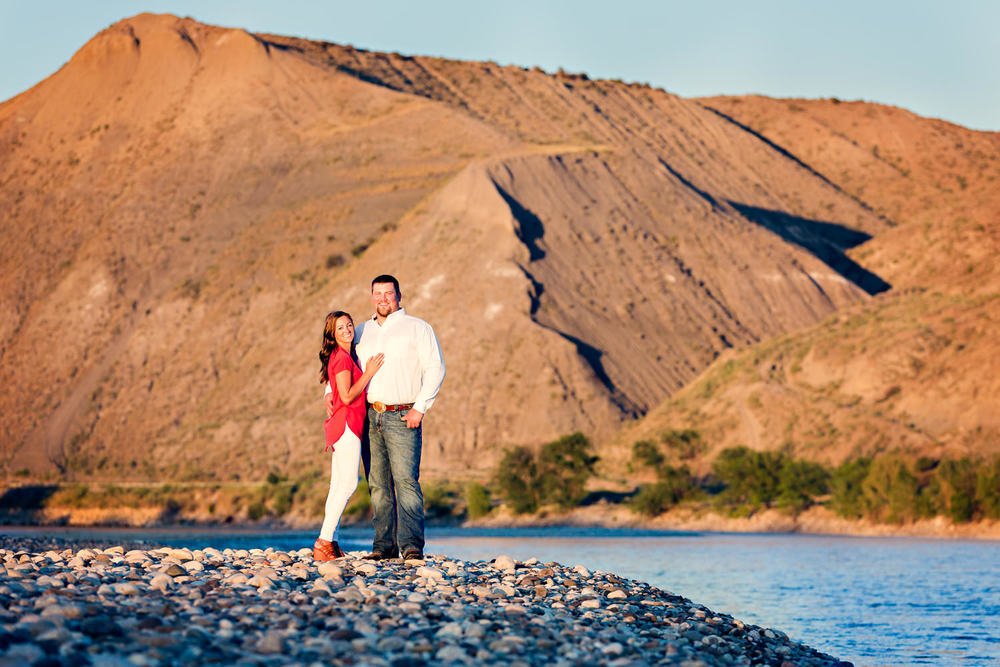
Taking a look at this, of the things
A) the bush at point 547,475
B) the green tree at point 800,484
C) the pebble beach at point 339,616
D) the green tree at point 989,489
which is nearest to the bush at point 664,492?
the bush at point 547,475

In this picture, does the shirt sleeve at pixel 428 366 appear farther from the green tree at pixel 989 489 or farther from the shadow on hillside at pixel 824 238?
the shadow on hillside at pixel 824 238

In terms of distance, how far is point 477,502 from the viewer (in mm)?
68875

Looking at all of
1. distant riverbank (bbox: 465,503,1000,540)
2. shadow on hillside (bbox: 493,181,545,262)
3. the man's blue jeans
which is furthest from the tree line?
the man's blue jeans

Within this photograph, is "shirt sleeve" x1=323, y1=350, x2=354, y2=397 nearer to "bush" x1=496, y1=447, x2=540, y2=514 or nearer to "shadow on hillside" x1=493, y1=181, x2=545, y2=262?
"bush" x1=496, y1=447, x2=540, y2=514

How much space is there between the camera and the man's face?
12219 millimetres

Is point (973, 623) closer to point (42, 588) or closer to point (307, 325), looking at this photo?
point (42, 588)

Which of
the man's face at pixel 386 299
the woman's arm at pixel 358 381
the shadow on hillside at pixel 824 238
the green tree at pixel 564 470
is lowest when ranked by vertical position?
the woman's arm at pixel 358 381

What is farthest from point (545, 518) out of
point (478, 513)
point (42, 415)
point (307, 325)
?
point (42, 415)

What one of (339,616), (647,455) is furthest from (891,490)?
(339,616)

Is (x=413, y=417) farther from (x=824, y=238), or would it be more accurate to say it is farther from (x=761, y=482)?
(x=824, y=238)

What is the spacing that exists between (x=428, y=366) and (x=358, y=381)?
744 mm

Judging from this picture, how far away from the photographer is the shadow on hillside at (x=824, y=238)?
108062mm

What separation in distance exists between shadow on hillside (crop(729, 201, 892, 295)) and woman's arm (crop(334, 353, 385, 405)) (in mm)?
99456

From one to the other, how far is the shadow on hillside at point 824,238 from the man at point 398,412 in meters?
99.2
